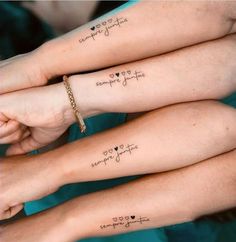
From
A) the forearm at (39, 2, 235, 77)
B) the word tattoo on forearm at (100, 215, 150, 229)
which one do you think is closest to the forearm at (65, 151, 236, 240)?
the word tattoo on forearm at (100, 215, 150, 229)

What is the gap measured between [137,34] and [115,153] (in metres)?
0.29

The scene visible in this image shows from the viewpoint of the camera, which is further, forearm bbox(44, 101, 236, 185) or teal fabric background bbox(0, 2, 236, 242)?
teal fabric background bbox(0, 2, 236, 242)

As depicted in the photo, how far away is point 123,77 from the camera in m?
0.90

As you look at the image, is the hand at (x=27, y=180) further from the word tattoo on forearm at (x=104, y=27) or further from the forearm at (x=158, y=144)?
the word tattoo on forearm at (x=104, y=27)

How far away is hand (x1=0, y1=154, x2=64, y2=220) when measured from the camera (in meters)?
0.95

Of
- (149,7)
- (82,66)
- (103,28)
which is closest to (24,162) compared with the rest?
(82,66)

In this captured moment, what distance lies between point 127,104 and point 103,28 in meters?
0.19

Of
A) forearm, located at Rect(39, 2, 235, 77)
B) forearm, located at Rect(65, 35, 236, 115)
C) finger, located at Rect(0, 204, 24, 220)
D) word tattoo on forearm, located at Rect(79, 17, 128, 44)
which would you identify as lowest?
finger, located at Rect(0, 204, 24, 220)

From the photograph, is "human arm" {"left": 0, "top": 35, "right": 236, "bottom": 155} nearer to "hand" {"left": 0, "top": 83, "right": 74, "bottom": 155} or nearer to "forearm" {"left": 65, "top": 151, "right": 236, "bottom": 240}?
"hand" {"left": 0, "top": 83, "right": 74, "bottom": 155}

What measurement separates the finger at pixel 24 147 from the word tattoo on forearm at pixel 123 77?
27 centimetres

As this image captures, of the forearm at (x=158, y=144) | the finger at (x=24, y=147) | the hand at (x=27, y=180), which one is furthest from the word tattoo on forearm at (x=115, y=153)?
the finger at (x=24, y=147)

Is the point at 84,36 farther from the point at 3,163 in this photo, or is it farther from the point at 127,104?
the point at 3,163

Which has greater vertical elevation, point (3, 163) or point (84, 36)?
point (84, 36)

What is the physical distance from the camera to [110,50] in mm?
904
